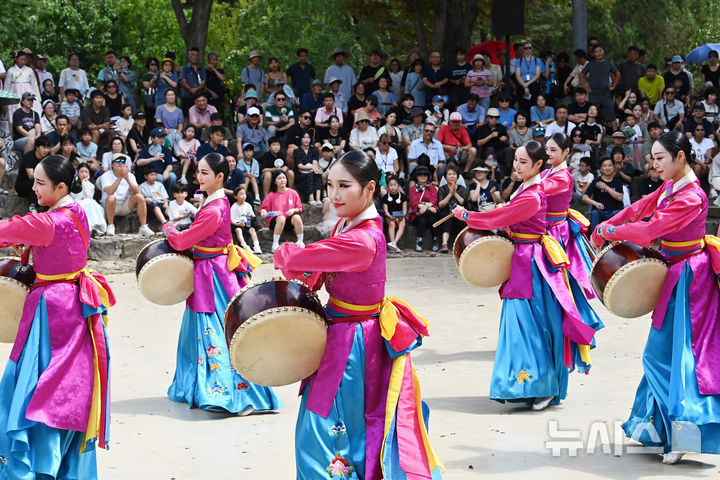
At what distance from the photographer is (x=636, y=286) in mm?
5281

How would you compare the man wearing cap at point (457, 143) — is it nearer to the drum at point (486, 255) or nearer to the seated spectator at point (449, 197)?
the seated spectator at point (449, 197)

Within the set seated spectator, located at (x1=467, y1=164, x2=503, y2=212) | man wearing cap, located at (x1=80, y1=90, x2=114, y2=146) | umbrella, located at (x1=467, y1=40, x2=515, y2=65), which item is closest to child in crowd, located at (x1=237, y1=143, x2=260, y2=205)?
man wearing cap, located at (x1=80, y1=90, x2=114, y2=146)

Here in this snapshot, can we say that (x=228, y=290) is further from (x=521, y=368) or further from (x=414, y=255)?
Result: (x=414, y=255)

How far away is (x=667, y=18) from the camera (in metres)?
27.5

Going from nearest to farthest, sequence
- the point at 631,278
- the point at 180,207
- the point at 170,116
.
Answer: the point at 631,278
the point at 180,207
the point at 170,116

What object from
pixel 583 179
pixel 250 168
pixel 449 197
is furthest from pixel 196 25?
pixel 583 179

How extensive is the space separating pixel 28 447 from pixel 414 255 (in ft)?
32.5

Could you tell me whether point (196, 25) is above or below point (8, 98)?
above

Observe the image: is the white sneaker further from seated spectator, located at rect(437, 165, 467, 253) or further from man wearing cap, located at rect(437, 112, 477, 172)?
man wearing cap, located at rect(437, 112, 477, 172)

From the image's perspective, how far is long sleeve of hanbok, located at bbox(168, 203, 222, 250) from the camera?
6215 millimetres

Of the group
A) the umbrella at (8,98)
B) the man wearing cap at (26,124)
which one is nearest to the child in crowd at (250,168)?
the man wearing cap at (26,124)

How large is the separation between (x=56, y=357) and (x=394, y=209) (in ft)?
33.3

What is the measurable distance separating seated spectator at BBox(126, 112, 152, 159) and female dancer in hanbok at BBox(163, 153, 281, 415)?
8.26 metres

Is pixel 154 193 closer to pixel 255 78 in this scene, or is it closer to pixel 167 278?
pixel 255 78
